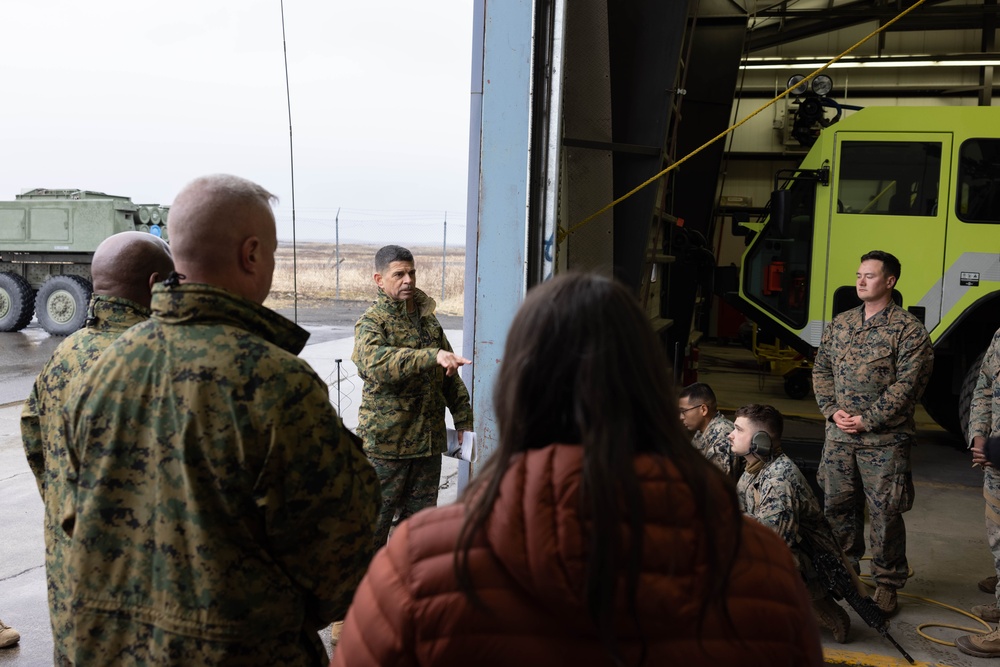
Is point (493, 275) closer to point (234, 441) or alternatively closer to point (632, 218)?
point (632, 218)

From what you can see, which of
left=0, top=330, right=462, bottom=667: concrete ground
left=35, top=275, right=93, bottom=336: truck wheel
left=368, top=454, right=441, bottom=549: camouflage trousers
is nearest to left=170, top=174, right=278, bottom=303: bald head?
left=368, top=454, right=441, bottom=549: camouflage trousers

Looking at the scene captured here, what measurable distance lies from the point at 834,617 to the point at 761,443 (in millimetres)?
992

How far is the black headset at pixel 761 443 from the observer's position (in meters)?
3.52

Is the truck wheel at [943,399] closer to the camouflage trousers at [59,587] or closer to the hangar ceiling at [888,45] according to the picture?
the camouflage trousers at [59,587]

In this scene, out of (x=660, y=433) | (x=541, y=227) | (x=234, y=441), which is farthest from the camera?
(x=541, y=227)

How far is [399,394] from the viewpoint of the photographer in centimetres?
388

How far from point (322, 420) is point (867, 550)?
445cm

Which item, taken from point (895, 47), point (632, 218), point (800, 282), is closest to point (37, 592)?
point (632, 218)

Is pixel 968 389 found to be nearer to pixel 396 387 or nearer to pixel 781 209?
pixel 781 209

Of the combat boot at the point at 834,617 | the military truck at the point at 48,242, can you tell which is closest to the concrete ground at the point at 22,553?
the combat boot at the point at 834,617

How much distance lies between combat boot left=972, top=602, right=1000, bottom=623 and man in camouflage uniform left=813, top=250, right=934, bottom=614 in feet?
1.18

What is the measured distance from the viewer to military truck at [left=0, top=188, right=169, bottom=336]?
52.7 feet

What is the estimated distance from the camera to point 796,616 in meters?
1.13

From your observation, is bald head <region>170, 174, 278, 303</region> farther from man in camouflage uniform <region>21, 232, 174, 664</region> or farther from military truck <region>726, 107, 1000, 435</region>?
military truck <region>726, 107, 1000, 435</region>
